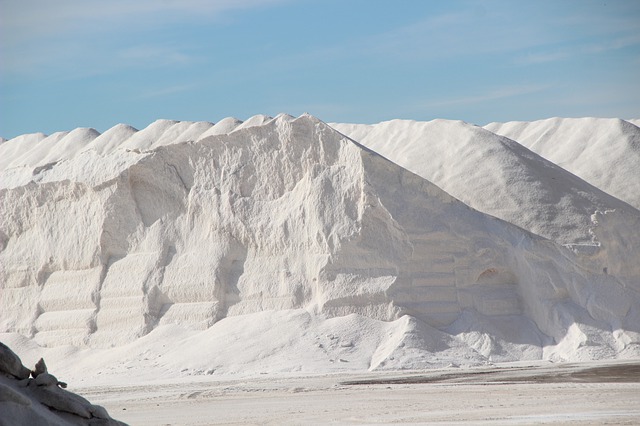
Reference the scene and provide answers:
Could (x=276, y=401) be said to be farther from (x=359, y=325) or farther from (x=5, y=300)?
(x=5, y=300)

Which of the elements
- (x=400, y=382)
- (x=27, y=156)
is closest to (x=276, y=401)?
(x=400, y=382)

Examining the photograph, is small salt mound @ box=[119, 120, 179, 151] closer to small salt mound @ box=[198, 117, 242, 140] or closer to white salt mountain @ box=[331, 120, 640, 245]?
small salt mound @ box=[198, 117, 242, 140]

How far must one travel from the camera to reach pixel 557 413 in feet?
50.8

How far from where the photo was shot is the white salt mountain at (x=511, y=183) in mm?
34688

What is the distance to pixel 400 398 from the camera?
18.5m

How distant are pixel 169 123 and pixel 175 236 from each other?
131 feet

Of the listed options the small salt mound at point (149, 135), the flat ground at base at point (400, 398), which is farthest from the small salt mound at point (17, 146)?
the flat ground at base at point (400, 398)

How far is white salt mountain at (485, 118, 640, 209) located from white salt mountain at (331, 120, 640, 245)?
7960 millimetres

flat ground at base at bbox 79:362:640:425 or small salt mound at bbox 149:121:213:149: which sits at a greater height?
small salt mound at bbox 149:121:213:149

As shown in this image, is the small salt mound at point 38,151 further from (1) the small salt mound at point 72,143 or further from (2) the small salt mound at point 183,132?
(2) the small salt mound at point 183,132

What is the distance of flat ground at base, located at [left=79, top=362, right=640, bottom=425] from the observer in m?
15.8

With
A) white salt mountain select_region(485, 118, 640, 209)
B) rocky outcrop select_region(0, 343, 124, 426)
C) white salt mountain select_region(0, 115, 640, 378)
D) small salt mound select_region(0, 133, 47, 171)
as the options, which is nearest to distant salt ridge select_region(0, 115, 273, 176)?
small salt mound select_region(0, 133, 47, 171)

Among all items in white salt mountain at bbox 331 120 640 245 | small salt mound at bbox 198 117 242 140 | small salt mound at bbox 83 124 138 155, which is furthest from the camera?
small salt mound at bbox 83 124 138 155

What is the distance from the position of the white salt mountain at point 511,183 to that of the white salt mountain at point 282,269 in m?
2.78
